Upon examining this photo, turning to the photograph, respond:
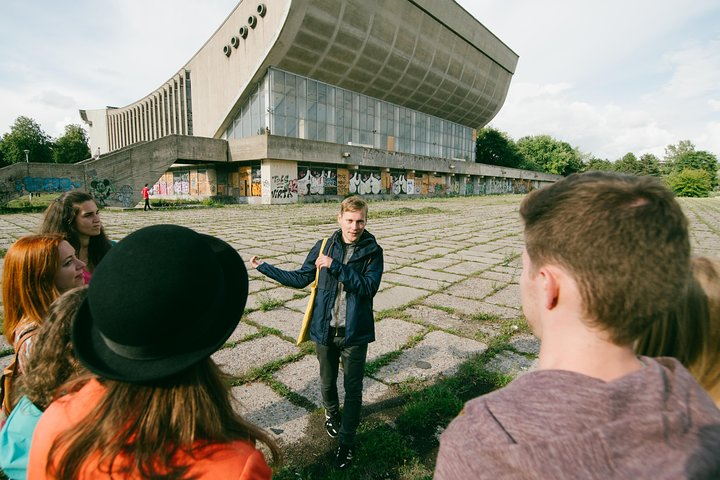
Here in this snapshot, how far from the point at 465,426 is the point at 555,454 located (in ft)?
0.52

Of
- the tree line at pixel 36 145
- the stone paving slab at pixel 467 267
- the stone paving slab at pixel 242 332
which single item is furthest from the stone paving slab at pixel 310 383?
Result: the tree line at pixel 36 145

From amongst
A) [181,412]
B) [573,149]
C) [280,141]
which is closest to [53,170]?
[280,141]

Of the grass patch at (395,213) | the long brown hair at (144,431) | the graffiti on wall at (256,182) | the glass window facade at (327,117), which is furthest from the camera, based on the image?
the glass window facade at (327,117)

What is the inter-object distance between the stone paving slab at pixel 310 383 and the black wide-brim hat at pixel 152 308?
1.95 meters

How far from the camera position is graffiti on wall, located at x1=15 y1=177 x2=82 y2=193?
1766cm

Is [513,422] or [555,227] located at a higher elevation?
[555,227]

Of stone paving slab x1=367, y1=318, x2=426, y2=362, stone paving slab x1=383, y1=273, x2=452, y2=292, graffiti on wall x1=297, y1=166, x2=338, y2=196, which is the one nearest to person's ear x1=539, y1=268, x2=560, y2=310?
stone paving slab x1=367, y1=318, x2=426, y2=362

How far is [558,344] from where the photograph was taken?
83 centimetres

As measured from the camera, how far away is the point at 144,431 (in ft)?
2.91

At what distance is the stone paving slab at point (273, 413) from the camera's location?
2355 millimetres

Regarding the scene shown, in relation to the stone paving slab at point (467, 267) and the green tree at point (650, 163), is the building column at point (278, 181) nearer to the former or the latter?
the stone paving slab at point (467, 267)

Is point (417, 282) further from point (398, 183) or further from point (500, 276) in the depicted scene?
point (398, 183)

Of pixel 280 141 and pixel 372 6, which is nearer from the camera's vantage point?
pixel 280 141

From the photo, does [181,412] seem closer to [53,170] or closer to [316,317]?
[316,317]
